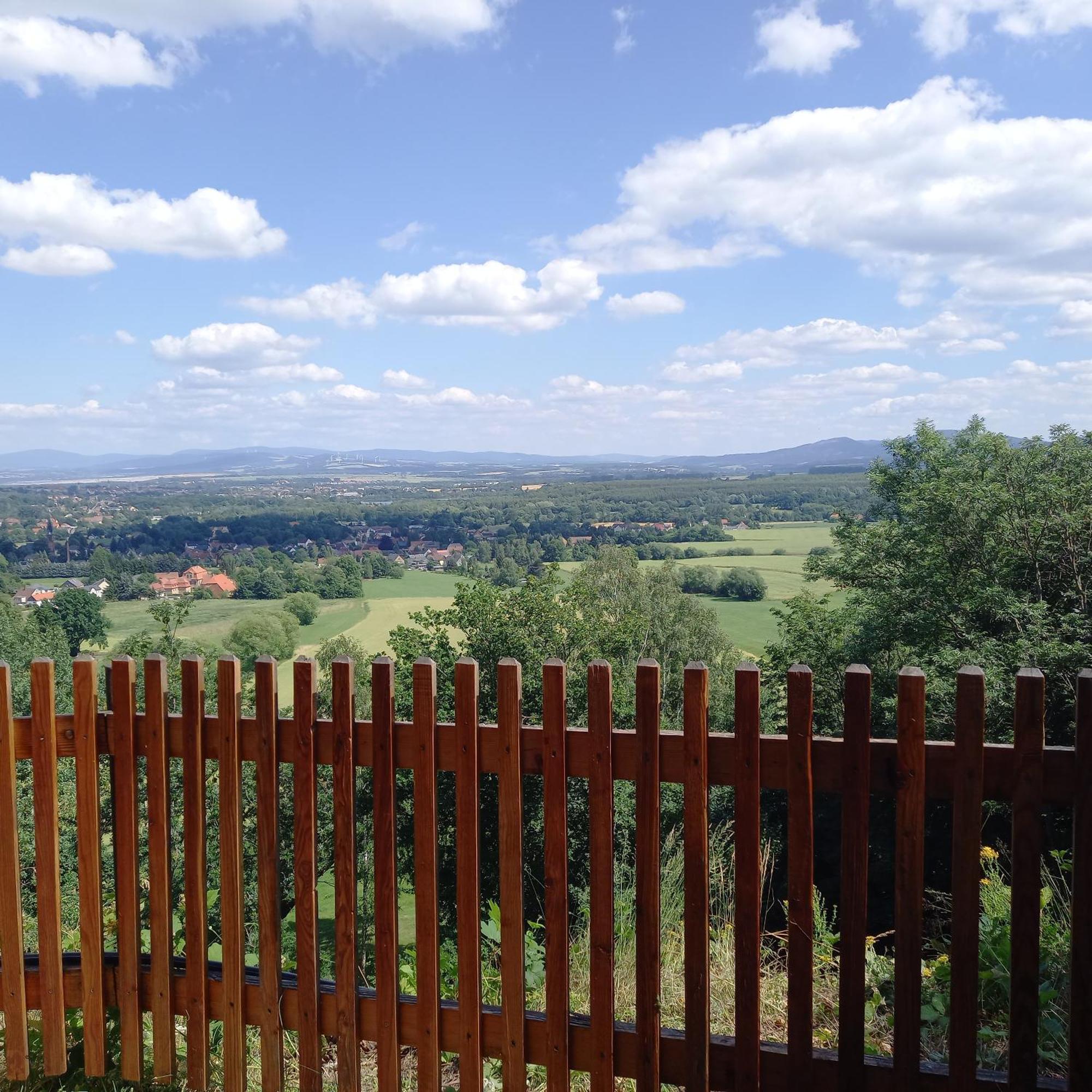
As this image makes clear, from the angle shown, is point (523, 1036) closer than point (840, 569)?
Yes

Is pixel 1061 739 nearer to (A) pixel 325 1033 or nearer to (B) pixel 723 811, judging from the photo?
(B) pixel 723 811

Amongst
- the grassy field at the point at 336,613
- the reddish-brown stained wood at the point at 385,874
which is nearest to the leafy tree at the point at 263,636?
the grassy field at the point at 336,613

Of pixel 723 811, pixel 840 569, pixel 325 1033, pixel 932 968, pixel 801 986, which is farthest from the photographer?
pixel 840 569

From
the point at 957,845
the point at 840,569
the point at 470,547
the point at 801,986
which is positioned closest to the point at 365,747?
the point at 801,986

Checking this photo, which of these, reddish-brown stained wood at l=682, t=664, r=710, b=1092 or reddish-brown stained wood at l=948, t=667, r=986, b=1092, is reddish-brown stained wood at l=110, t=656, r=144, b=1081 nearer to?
reddish-brown stained wood at l=682, t=664, r=710, b=1092

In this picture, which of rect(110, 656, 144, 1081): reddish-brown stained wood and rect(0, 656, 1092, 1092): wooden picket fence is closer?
rect(0, 656, 1092, 1092): wooden picket fence

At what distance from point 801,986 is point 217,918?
5.85m

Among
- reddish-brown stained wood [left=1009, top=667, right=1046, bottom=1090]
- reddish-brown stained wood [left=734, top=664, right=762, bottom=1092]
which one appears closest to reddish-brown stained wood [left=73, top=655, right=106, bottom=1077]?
reddish-brown stained wood [left=734, top=664, right=762, bottom=1092]

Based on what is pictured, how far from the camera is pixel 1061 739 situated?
12.8 m

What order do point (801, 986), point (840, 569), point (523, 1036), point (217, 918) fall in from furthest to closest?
1. point (840, 569)
2. point (217, 918)
3. point (523, 1036)
4. point (801, 986)

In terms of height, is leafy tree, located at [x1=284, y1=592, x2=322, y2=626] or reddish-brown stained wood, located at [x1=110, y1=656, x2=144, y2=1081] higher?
reddish-brown stained wood, located at [x1=110, y1=656, x2=144, y2=1081]

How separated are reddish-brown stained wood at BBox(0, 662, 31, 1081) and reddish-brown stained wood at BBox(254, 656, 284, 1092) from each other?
2.83 ft

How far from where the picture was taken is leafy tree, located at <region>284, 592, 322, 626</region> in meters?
38.9

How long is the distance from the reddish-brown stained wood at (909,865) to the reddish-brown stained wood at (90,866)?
246 cm
